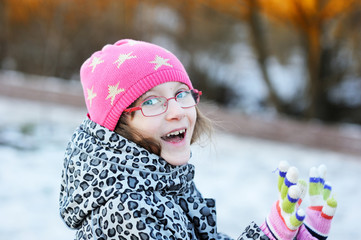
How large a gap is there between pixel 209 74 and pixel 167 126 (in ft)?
26.2

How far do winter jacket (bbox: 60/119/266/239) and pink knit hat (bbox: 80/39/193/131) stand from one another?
67 mm

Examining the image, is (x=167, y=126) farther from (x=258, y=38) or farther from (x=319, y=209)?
(x=258, y=38)

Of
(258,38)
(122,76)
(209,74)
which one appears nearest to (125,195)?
(122,76)

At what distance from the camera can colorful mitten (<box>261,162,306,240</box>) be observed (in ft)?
4.16

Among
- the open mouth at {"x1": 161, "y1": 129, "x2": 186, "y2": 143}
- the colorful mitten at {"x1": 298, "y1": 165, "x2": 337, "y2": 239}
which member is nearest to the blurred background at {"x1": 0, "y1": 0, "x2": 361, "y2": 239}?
the open mouth at {"x1": 161, "y1": 129, "x2": 186, "y2": 143}

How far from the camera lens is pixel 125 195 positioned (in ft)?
4.12

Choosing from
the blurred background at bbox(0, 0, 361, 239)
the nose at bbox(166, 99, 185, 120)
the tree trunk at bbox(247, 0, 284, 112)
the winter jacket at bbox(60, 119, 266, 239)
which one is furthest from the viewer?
the tree trunk at bbox(247, 0, 284, 112)

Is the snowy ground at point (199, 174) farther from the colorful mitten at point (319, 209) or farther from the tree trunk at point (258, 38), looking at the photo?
the tree trunk at point (258, 38)

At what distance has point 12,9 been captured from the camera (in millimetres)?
9602

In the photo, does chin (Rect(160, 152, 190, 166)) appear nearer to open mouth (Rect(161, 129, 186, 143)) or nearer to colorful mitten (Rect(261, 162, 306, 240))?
open mouth (Rect(161, 129, 186, 143))

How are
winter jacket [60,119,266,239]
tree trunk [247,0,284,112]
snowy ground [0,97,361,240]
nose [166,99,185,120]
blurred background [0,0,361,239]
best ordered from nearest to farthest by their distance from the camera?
winter jacket [60,119,266,239], nose [166,99,185,120], snowy ground [0,97,361,240], blurred background [0,0,361,239], tree trunk [247,0,284,112]

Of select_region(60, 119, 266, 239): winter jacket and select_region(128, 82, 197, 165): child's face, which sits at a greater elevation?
select_region(128, 82, 197, 165): child's face

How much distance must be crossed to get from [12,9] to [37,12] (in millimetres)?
574

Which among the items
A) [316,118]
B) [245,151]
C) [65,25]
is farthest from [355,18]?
[65,25]
